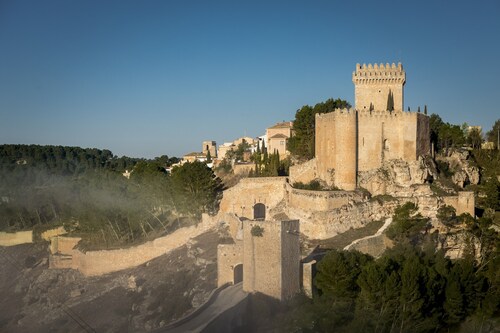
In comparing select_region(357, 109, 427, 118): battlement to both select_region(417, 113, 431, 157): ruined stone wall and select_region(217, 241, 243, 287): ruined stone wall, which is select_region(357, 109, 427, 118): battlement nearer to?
select_region(417, 113, 431, 157): ruined stone wall

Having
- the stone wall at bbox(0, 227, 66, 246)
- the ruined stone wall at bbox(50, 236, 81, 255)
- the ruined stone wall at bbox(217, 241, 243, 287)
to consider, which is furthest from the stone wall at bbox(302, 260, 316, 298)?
the stone wall at bbox(0, 227, 66, 246)

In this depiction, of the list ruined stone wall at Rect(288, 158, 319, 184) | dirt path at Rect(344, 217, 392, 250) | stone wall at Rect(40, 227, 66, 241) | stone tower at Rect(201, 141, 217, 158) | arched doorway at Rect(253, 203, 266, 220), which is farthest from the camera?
stone tower at Rect(201, 141, 217, 158)

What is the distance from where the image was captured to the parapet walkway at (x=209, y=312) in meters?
20.7

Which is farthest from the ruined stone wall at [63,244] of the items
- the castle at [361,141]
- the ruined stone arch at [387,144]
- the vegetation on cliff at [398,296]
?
the vegetation on cliff at [398,296]

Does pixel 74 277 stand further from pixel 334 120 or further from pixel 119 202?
pixel 334 120

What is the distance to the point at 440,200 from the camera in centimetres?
2928

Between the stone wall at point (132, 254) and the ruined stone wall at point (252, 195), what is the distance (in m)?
A: 2.44

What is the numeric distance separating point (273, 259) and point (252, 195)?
1503cm

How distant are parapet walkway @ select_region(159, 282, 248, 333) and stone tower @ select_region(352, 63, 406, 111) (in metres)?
17.3

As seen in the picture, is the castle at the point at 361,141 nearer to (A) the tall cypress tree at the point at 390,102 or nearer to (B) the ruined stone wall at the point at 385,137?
(B) the ruined stone wall at the point at 385,137

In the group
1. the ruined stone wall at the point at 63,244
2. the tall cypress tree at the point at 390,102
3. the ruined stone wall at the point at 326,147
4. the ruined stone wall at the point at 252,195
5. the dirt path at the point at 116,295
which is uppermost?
the tall cypress tree at the point at 390,102

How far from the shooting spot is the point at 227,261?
24922 mm

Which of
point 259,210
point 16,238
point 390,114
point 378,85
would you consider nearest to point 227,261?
point 259,210

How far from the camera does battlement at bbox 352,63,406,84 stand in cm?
3438
